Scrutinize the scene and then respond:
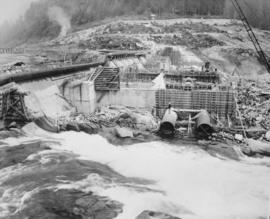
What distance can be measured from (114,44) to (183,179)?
169 feet

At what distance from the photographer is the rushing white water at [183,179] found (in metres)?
13.2

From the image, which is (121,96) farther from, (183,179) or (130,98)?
(183,179)

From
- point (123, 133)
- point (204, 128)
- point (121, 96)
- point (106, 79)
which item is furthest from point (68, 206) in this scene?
point (106, 79)

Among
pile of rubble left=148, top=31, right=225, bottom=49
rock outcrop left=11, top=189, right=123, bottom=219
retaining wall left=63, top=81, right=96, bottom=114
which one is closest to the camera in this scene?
rock outcrop left=11, top=189, right=123, bottom=219

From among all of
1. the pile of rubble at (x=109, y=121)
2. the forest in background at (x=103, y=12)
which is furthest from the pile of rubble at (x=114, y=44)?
the forest in background at (x=103, y=12)

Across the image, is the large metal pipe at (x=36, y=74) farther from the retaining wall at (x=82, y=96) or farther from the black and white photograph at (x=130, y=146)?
the retaining wall at (x=82, y=96)

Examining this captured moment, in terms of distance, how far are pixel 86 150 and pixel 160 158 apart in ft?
17.8

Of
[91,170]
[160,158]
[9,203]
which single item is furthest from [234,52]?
[9,203]

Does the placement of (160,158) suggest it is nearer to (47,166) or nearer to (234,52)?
(47,166)

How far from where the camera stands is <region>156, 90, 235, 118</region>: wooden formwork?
25.5 metres

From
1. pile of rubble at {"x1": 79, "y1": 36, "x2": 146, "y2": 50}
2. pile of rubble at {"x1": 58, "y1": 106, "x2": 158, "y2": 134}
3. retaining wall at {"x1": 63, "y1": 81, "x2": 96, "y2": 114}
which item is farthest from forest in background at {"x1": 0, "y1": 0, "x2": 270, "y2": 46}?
pile of rubble at {"x1": 58, "y1": 106, "x2": 158, "y2": 134}

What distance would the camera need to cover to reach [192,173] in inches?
675

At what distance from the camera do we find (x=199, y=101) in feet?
85.8

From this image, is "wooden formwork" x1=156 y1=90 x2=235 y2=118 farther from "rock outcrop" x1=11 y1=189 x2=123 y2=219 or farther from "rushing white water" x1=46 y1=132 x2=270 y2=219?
"rock outcrop" x1=11 y1=189 x2=123 y2=219
